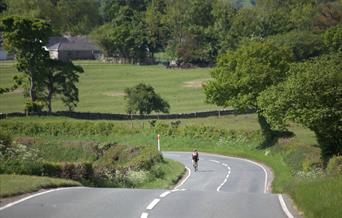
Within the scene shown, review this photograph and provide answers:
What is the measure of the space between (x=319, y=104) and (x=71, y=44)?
11976 cm

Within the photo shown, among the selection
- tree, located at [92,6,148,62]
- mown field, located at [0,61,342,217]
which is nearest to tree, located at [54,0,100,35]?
tree, located at [92,6,148,62]

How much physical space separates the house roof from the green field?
37.7 ft

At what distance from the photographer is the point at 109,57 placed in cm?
15575

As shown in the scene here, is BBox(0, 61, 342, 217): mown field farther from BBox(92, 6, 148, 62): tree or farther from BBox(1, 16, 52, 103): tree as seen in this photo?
BBox(92, 6, 148, 62): tree

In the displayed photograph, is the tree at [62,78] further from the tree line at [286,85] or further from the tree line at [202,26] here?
the tree line at [202,26]

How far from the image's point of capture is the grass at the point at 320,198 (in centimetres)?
1564

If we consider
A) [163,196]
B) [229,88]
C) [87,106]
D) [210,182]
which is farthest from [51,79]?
[163,196]

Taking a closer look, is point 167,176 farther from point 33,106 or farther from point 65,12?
point 65,12

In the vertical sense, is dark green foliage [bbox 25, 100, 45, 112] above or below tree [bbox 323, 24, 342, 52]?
below

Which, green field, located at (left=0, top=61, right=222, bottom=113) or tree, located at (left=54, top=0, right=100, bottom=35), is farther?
tree, located at (left=54, top=0, right=100, bottom=35)

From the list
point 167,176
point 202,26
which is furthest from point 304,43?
point 167,176

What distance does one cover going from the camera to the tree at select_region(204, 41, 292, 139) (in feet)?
215

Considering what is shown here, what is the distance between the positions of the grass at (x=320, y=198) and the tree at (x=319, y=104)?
2349 cm

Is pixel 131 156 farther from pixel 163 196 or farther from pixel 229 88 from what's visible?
pixel 163 196
